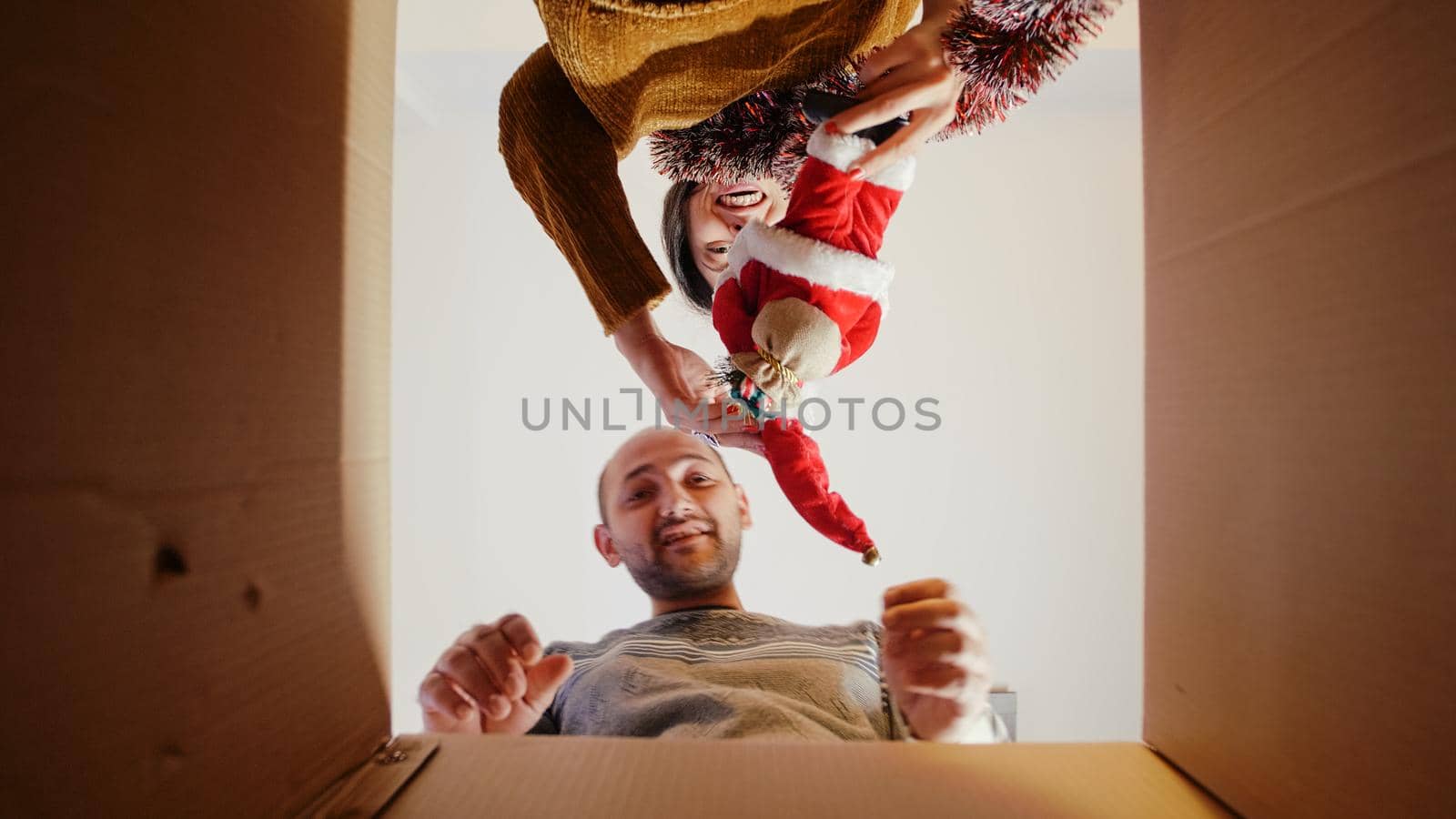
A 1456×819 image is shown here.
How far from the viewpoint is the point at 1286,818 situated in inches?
12.0

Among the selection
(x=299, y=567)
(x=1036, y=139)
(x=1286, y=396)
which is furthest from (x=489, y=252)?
(x=1286, y=396)

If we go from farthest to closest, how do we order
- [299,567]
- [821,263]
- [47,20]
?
1. [821,263]
2. [299,567]
3. [47,20]

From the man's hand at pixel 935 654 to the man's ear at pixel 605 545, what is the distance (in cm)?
80

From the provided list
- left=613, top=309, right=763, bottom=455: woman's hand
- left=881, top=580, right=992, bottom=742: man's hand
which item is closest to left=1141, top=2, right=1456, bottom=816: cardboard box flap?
left=881, top=580, right=992, bottom=742: man's hand

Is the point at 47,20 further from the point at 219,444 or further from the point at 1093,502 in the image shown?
the point at 1093,502

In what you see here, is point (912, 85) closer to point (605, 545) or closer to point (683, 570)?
point (683, 570)

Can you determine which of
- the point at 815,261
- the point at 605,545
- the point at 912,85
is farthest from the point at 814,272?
the point at 605,545

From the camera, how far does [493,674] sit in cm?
58

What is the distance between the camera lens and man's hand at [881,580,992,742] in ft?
1.63

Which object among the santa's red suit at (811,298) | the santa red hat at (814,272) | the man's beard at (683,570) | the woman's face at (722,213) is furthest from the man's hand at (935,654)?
the man's beard at (683,570)

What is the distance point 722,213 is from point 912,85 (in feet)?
1.56

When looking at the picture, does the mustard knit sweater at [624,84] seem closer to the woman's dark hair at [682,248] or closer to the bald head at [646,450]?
the woman's dark hair at [682,248]

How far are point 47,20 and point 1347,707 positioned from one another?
51 cm

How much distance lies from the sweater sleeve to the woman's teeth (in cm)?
34
